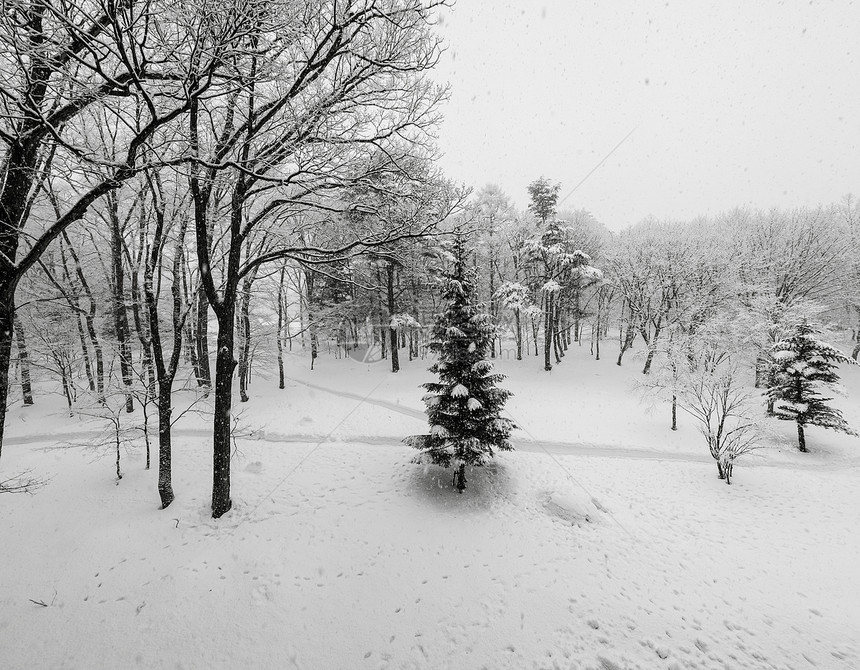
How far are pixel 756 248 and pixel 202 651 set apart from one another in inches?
1365

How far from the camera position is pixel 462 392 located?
371 inches

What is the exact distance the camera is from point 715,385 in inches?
495

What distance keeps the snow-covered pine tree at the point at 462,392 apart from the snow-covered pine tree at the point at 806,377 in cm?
1432

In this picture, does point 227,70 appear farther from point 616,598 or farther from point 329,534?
point 616,598

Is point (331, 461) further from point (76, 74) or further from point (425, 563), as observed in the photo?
point (76, 74)

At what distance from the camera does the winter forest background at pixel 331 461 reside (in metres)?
4.19

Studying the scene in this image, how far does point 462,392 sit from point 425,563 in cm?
409

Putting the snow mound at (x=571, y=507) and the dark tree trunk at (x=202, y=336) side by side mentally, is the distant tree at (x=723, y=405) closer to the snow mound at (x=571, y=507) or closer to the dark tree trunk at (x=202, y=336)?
the snow mound at (x=571, y=507)

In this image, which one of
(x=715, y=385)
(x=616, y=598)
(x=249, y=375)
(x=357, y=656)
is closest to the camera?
(x=357, y=656)

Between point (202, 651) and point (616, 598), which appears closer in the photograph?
point (202, 651)

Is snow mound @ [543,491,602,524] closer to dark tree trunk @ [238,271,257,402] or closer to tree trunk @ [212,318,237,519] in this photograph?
tree trunk @ [212,318,237,519]

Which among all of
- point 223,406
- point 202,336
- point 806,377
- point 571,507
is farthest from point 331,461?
point 806,377

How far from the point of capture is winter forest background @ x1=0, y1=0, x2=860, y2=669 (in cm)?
419

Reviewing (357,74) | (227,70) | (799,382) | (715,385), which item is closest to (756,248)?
(799,382)
